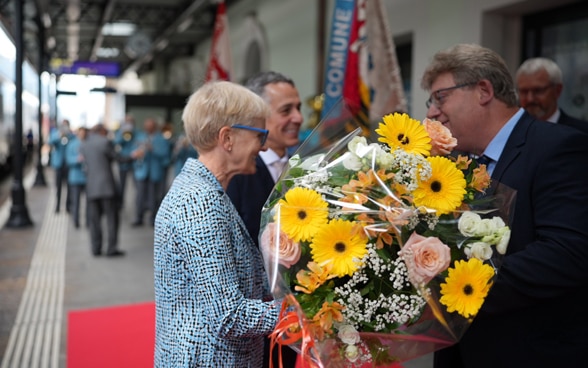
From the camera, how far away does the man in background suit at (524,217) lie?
1515mm

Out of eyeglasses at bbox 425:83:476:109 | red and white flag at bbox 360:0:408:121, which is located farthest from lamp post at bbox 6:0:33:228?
eyeglasses at bbox 425:83:476:109

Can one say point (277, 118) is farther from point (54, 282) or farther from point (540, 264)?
point (54, 282)

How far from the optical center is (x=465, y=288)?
122cm

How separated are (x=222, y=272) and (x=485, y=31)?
5.36 metres

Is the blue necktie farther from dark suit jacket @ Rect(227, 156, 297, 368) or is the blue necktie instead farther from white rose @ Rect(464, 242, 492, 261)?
dark suit jacket @ Rect(227, 156, 297, 368)

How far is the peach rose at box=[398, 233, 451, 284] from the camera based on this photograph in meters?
1.16

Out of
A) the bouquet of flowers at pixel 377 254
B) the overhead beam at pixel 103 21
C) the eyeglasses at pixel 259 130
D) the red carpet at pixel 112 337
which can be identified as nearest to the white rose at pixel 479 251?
the bouquet of flowers at pixel 377 254

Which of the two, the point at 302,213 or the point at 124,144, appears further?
the point at 124,144

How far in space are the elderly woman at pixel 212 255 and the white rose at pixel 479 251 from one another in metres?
0.49

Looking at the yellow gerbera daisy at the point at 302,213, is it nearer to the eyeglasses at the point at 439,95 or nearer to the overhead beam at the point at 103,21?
the eyeglasses at the point at 439,95

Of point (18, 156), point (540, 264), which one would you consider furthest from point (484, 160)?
point (18, 156)

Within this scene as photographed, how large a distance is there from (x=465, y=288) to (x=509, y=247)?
1.72 feet

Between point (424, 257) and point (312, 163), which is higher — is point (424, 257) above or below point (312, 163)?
below

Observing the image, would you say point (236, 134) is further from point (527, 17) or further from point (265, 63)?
point (265, 63)
